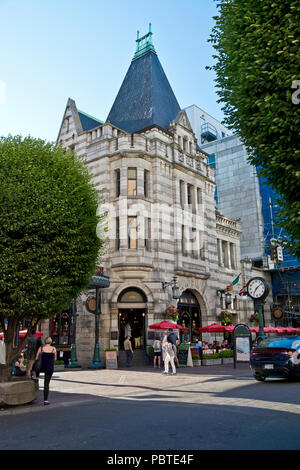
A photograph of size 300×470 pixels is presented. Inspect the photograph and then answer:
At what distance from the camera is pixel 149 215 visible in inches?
1080

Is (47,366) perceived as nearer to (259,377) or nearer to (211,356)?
(259,377)

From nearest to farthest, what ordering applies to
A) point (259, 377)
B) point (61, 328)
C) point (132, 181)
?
point (259, 377) → point (132, 181) → point (61, 328)

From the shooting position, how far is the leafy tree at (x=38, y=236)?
35.4 feet

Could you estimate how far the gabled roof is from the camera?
3188cm

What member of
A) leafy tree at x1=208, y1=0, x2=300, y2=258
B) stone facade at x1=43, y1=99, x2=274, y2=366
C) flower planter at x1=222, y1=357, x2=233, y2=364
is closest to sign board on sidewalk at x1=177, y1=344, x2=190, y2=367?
stone facade at x1=43, y1=99, x2=274, y2=366

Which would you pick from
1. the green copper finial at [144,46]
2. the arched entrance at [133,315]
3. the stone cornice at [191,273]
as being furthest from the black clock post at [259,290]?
the green copper finial at [144,46]

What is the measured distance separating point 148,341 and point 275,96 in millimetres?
20454

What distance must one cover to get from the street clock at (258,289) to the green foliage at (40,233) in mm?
9545

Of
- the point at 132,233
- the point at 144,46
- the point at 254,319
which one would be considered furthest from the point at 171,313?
the point at 144,46

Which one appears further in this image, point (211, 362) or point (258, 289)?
point (211, 362)

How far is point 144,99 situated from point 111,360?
2157cm

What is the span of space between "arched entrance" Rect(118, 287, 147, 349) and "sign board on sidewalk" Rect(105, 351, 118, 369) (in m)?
3.13
